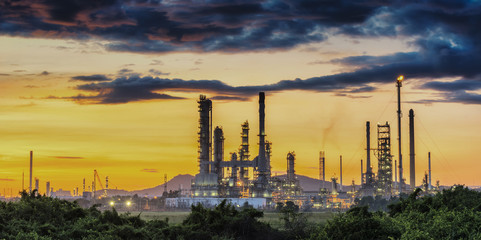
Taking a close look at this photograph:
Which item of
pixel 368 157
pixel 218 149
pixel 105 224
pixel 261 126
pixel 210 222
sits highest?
pixel 261 126

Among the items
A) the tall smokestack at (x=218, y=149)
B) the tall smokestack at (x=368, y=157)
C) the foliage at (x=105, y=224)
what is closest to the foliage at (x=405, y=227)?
the foliage at (x=105, y=224)

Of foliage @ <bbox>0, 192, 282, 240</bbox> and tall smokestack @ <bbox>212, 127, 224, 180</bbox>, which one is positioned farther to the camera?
tall smokestack @ <bbox>212, 127, 224, 180</bbox>

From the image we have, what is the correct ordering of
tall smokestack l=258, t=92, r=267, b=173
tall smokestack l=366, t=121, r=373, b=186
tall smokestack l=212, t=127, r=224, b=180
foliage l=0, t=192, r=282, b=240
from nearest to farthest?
foliage l=0, t=192, r=282, b=240 → tall smokestack l=258, t=92, r=267, b=173 → tall smokestack l=212, t=127, r=224, b=180 → tall smokestack l=366, t=121, r=373, b=186

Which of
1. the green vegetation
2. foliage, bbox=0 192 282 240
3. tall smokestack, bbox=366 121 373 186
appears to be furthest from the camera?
tall smokestack, bbox=366 121 373 186

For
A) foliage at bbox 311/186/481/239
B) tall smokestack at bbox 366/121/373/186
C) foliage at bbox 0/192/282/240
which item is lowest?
foliage at bbox 0/192/282/240

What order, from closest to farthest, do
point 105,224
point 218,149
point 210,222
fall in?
point 105,224
point 210,222
point 218,149

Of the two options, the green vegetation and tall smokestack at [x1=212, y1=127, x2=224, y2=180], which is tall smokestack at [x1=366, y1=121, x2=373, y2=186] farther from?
the green vegetation

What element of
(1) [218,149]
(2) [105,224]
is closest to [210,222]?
(2) [105,224]

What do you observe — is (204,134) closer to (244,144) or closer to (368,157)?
(244,144)

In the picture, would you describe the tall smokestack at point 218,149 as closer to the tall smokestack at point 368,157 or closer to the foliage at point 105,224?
the tall smokestack at point 368,157

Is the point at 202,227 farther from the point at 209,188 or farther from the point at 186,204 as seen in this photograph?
the point at 186,204

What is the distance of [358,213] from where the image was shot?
3027 centimetres

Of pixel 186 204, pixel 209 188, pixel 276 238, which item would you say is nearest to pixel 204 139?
pixel 209 188

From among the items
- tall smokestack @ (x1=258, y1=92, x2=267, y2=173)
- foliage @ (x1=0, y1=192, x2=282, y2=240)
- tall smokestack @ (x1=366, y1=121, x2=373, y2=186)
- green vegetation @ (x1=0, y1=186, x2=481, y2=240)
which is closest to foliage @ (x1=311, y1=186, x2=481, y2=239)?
green vegetation @ (x1=0, y1=186, x2=481, y2=240)
